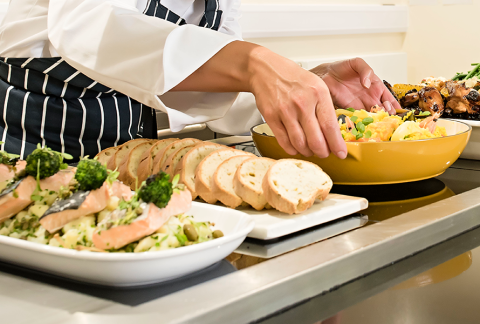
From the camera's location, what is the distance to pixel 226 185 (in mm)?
1046

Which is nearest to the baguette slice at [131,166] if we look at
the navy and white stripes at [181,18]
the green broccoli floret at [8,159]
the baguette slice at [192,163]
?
the baguette slice at [192,163]

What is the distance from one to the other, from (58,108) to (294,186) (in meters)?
1.17

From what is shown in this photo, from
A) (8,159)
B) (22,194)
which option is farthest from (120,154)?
(22,194)

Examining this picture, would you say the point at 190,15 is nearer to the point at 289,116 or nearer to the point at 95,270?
the point at 289,116

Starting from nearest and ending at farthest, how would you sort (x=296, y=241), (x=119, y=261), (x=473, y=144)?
(x=119, y=261) → (x=296, y=241) → (x=473, y=144)

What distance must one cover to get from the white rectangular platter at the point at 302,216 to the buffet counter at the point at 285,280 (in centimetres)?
1

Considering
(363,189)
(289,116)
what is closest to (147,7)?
(289,116)

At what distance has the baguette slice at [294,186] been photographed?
3.12ft

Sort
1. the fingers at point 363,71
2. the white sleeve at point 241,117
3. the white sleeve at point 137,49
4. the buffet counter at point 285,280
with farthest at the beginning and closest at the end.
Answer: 1. the white sleeve at point 241,117
2. the fingers at point 363,71
3. the white sleeve at point 137,49
4. the buffet counter at point 285,280

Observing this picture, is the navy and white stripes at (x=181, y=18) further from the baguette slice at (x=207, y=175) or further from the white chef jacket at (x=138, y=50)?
the baguette slice at (x=207, y=175)

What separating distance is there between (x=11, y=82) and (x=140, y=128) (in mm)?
603

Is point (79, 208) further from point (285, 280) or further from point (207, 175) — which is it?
point (207, 175)

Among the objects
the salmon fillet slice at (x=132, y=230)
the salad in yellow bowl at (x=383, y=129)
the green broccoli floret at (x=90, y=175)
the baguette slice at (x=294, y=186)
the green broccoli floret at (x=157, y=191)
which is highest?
the green broccoli floret at (x=157, y=191)

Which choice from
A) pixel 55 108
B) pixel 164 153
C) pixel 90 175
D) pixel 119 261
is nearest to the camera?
pixel 119 261
